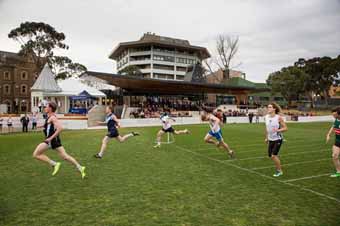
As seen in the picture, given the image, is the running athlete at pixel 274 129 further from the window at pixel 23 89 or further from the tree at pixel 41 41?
the window at pixel 23 89

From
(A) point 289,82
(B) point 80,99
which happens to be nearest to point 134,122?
(B) point 80,99

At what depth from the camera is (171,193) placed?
6039 millimetres

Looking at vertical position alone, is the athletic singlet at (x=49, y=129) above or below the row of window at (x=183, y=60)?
below

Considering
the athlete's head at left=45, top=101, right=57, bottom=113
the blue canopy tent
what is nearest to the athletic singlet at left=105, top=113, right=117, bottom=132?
the athlete's head at left=45, top=101, right=57, bottom=113

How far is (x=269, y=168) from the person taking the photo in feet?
28.5

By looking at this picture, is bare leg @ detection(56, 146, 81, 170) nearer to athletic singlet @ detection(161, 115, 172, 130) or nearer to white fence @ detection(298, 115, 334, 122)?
athletic singlet @ detection(161, 115, 172, 130)

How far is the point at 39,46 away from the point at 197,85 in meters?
29.3

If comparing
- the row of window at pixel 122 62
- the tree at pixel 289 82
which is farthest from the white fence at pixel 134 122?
the row of window at pixel 122 62

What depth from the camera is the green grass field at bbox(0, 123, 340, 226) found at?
183 inches

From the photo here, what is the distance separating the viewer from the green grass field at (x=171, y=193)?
15.2ft

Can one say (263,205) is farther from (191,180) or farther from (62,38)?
(62,38)

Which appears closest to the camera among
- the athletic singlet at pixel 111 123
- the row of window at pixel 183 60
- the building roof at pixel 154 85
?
the athletic singlet at pixel 111 123

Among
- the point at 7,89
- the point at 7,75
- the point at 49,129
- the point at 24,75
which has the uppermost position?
the point at 24,75

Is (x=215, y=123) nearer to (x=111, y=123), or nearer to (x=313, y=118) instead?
(x=111, y=123)
